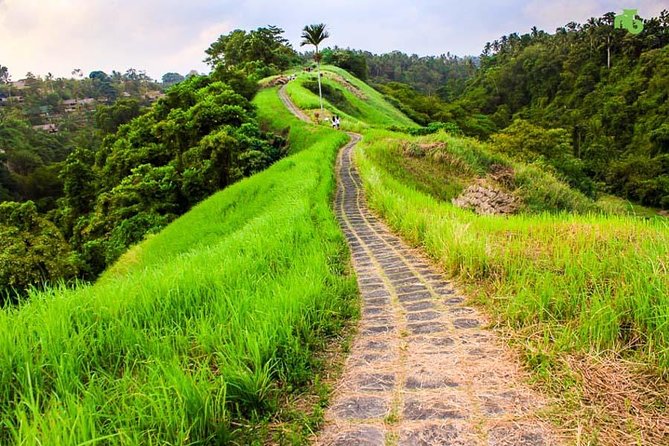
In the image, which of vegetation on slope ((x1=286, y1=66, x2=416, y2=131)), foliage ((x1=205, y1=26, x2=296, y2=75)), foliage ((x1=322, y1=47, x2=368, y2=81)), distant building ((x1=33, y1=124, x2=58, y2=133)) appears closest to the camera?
vegetation on slope ((x1=286, y1=66, x2=416, y2=131))

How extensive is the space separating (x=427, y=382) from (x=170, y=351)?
177 centimetres

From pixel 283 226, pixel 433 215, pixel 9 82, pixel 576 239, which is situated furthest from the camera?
pixel 9 82

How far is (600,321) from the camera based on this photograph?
2822 mm

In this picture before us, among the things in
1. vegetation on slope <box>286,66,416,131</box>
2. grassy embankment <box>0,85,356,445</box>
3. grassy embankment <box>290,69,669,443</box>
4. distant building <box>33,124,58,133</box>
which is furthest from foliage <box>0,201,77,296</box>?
distant building <box>33,124,58,133</box>

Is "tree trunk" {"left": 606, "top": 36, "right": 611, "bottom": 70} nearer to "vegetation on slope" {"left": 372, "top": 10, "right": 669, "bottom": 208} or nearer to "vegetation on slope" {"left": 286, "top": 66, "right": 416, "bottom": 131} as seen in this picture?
"vegetation on slope" {"left": 372, "top": 10, "right": 669, "bottom": 208}

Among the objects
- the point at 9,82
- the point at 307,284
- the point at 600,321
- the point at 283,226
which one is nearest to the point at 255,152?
the point at 283,226

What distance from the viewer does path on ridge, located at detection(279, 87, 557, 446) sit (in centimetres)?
226

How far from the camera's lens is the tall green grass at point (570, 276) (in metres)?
2.75

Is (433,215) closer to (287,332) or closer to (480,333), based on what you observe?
(480,333)

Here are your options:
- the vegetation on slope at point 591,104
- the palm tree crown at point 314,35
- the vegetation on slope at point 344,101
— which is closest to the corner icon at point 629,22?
the vegetation on slope at point 591,104

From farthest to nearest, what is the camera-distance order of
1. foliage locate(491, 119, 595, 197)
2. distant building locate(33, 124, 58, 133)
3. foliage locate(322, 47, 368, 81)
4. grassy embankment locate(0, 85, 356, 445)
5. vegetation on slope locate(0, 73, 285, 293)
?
distant building locate(33, 124, 58, 133), foliage locate(322, 47, 368, 81), foliage locate(491, 119, 595, 197), vegetation on slope locate(0, 73, 285, 293), grassy embankment locate(0, 85, 356, 445)

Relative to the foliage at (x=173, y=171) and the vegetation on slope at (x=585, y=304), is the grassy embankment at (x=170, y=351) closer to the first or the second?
the vegetation on slope at (x=585, y=304)

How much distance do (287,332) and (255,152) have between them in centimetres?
1888

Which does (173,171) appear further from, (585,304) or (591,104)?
(591,104)
